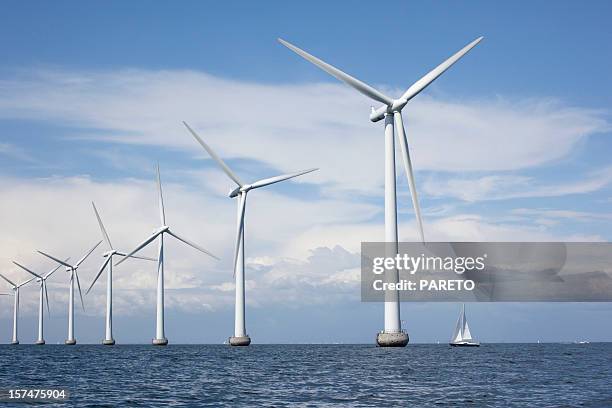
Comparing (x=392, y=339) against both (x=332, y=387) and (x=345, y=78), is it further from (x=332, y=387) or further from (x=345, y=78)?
(x=332, y=387)

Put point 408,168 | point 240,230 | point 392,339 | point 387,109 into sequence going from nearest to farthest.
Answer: point 408,168 < point 392,339 < point 387,109 < point 240,230

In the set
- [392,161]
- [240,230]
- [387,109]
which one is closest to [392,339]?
[392,161]

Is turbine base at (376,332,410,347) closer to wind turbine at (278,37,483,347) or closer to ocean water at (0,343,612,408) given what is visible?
wind turbine at (278,37,483,347)

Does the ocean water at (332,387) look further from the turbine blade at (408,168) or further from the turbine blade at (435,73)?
the turbine blade at (435,73)

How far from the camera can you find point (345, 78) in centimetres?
12725

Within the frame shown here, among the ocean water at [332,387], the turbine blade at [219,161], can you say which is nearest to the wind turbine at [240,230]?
the turbine blade at [219,161]

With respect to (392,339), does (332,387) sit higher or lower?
lower

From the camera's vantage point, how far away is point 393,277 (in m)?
136

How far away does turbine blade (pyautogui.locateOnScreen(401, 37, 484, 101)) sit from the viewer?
127m

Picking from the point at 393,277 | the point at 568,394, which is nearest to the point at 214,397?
the point at 568,394

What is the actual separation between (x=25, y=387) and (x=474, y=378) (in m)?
41.7

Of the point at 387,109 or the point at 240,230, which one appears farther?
the point at 240,230

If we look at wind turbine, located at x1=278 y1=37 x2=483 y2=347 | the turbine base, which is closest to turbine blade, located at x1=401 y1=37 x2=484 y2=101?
wind turbine, located at x1=278 y1=37 x2=483 y2=347

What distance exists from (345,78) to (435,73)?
14720 mm
